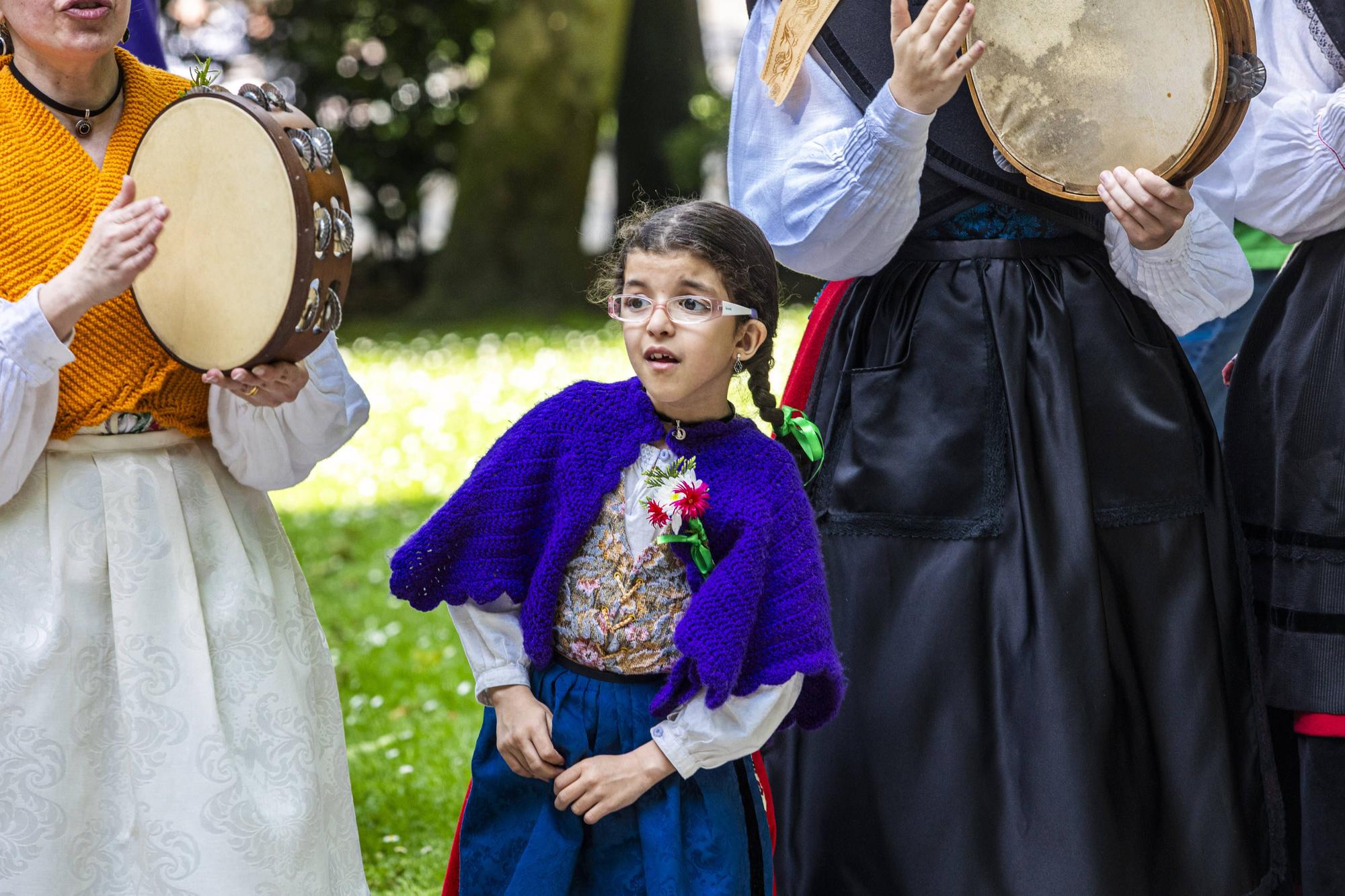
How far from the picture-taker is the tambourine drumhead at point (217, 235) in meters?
2.06

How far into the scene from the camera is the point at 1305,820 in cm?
267

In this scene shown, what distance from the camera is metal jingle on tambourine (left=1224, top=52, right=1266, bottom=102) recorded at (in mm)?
2250

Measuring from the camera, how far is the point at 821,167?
2453 millimetres

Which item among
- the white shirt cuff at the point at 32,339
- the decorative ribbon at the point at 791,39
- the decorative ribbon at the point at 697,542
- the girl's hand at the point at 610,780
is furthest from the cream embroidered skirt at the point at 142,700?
the decorative ribbon at the point at 791,39

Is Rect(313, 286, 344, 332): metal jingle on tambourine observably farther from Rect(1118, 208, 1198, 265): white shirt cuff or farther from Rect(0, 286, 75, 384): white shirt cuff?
Rect(1118, 208, 1198, 265): white shirt cuff

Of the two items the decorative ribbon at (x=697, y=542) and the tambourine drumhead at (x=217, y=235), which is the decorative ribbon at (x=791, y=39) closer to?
the decorative ribbon at (x=697, y=542)

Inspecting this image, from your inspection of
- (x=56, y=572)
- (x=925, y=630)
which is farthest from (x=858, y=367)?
(x=56, y=572)

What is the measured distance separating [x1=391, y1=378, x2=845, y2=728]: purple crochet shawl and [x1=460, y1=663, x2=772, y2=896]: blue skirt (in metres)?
0.07

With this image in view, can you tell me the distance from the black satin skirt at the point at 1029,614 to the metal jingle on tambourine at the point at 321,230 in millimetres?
913

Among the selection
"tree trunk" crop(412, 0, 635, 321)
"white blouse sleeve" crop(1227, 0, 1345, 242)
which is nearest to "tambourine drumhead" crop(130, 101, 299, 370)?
"white blouse sleeve" crop(1227, 0, 1345, 242)

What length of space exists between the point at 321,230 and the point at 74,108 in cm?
53

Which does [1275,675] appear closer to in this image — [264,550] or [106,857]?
[264,550]

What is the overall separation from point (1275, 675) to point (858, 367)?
935 millimetres

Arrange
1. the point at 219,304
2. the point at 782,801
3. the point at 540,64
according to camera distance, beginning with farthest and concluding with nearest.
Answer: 1. the point at 540,64
2. the point at 782,801
3. the point at 219,304
